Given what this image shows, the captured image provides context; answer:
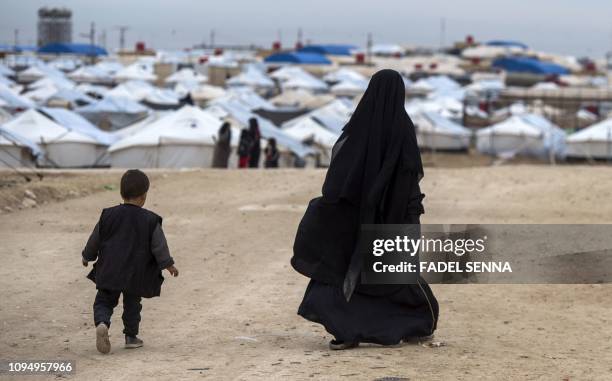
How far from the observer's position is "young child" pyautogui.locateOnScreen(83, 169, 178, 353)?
6172mm

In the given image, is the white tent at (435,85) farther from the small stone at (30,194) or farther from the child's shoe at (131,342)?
the child's shoe at (131,342)

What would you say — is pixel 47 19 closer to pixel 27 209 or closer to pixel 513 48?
pixel 513 48

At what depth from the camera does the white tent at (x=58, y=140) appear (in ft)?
92.4

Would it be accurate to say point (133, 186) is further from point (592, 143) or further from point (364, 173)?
point (592, 143)

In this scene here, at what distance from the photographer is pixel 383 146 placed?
629 cm

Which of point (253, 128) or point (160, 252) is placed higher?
point (160, 252)

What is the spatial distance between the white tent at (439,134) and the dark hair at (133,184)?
111ft

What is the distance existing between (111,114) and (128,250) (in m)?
30.2

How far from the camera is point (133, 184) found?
6.24 metres

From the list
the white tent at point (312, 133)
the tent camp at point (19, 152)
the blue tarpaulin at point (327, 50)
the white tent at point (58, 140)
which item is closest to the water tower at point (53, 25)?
the blue tarpaulin at point (327, 50)

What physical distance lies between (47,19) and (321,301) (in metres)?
101

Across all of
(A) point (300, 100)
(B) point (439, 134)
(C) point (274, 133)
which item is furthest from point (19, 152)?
(A) point (300, 100)

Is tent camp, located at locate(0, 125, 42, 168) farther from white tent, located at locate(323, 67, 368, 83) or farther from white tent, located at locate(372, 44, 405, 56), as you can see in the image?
white tent, located at locate(372, 44, 405, 56)

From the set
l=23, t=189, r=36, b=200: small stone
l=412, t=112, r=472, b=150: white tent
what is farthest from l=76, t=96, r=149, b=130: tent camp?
l=23, t=189, r=36, b=200: small stone
